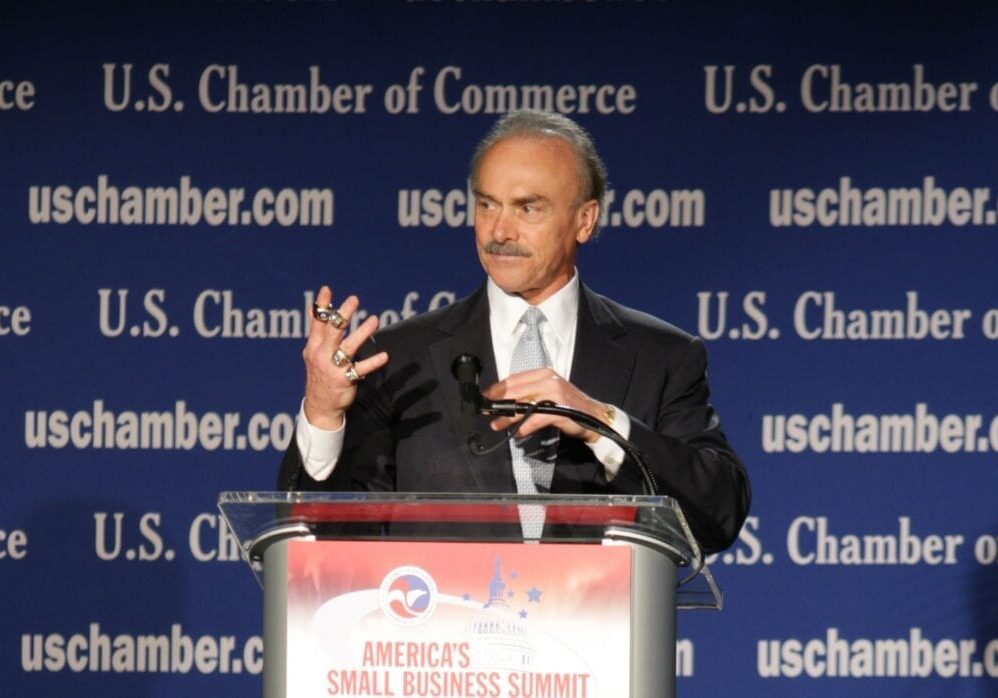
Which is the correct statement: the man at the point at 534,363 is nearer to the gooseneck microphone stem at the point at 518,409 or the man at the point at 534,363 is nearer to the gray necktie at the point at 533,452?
the gray necktie at the point at 533,452

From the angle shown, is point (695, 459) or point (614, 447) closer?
point (614, 447)

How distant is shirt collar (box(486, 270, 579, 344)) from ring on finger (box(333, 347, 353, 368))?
0.59 m

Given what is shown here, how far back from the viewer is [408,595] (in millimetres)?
1800

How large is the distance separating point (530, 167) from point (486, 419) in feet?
1.37

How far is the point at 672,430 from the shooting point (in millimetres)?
2557

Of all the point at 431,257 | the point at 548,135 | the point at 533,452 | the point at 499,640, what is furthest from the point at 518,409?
the point at 431,257

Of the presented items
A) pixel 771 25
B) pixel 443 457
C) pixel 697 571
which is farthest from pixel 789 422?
pixel 697 571

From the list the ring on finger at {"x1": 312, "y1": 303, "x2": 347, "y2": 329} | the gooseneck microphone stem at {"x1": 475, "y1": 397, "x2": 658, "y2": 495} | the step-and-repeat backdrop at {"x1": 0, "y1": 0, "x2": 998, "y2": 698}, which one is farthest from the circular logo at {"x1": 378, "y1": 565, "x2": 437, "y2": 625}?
the step-and-repeat backdrop at {"x1": 0, "y1": 0, "x2": 998, "y2": 698}

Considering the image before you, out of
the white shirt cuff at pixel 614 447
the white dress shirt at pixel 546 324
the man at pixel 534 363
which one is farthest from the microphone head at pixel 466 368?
the white dress shirt at pixel 546 324

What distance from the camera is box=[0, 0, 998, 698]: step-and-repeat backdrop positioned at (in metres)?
4.02

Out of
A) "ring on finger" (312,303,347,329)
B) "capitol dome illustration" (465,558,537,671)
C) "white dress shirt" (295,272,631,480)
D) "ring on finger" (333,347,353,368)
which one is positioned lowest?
"capitol dome illustration" (465,558,537,671)

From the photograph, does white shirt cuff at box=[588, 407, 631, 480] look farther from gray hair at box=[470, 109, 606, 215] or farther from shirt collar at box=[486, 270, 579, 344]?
gray hair at box=[470, 109, 606, 215]

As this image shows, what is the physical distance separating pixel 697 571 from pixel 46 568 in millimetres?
2525

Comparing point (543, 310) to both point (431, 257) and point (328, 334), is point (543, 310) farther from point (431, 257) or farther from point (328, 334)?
point (431, 257)
